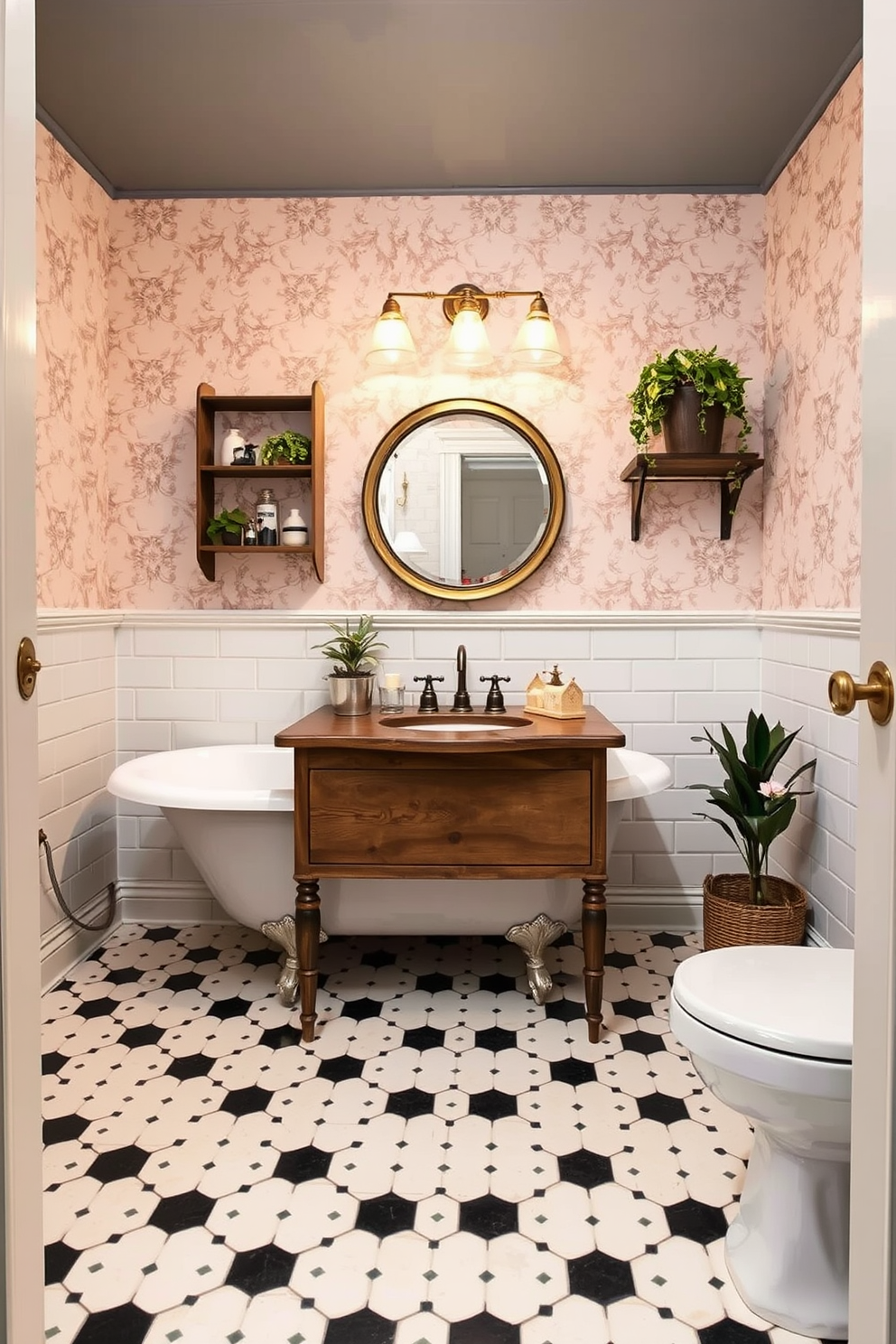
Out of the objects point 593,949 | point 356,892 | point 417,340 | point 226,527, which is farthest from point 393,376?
point 593,949

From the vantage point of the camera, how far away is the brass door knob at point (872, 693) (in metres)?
0.88

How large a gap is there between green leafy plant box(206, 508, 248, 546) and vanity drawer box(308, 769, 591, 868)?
3.40 feet

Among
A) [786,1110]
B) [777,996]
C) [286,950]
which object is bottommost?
[286,950]

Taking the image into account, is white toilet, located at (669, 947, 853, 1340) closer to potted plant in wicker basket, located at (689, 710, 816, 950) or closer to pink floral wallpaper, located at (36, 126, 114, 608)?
potted plant in wicker basket, located at (689, 710, 816, 950)

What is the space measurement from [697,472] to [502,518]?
66 cm

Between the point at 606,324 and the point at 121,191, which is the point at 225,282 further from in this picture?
the point at 606,324

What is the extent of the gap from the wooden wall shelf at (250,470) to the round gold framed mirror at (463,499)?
19 cm

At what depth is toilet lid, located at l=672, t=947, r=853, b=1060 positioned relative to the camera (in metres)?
1.26

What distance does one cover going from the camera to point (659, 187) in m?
2.96

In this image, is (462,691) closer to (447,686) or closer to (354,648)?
(447,686)

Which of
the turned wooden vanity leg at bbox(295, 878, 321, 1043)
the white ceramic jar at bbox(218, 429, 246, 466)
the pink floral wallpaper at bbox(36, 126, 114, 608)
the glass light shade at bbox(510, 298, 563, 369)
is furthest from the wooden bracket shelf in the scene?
the pink floral wallpaper at bbox(36, 126, 114, 608)

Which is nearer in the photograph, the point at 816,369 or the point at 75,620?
the point at 816,369

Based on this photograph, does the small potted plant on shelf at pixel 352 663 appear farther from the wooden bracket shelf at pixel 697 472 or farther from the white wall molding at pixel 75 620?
the wooden bracket shelf at pixel 697 472

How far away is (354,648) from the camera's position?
2848mm
